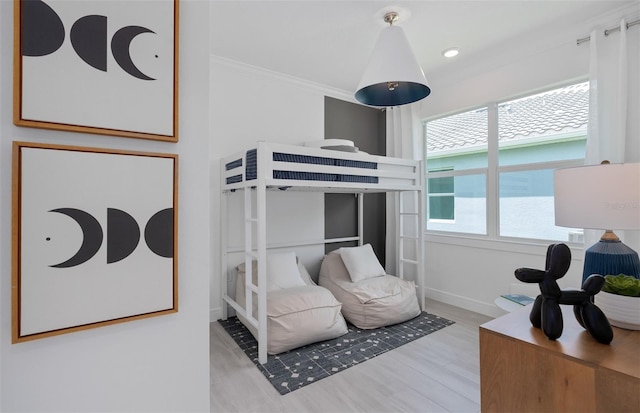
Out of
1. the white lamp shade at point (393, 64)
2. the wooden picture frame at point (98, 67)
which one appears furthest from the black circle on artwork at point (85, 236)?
the white lamp shade at point (393, 64)

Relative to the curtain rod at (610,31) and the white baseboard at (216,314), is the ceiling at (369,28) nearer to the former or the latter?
the curtain rod at (610,31)

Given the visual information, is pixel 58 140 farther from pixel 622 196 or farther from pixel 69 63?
pixel 622 196

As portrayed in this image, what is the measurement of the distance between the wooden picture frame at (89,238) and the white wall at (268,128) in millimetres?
2031

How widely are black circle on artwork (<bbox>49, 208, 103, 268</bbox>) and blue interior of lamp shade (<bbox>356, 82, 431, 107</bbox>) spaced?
1.68m

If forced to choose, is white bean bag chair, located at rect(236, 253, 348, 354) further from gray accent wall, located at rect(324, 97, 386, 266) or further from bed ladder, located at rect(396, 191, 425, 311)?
bed ladder, located at rect(396, 191, 425, 311)

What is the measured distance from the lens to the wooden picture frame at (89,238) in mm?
785

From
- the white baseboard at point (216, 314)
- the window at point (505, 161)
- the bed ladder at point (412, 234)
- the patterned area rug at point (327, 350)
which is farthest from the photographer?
the bed ladder at point (412, 234)

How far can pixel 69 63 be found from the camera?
818 mm

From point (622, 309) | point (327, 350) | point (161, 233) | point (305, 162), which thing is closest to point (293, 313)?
point (327, 350)

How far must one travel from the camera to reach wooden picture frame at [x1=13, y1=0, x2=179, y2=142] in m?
0.78

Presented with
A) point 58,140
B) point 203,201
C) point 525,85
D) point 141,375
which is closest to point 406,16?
point 525,85

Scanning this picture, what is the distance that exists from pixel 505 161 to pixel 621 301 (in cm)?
217

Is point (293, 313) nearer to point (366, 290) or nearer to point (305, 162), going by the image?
point (366, 290)

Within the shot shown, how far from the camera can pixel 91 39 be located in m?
0.84
